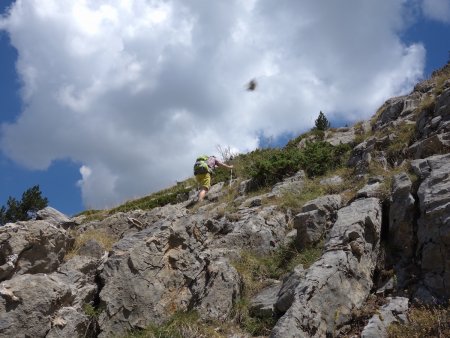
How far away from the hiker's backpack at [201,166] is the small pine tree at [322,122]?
34.2 ft

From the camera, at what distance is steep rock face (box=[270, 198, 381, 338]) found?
6590 millimetres

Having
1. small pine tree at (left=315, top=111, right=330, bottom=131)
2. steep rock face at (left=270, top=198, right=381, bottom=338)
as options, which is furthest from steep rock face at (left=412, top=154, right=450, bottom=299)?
small pine tree at (left=315, top=111, right=330, bottom=131)

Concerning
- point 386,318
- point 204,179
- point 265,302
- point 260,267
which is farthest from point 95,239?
point 204,179

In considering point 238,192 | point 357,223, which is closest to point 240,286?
point 357,223

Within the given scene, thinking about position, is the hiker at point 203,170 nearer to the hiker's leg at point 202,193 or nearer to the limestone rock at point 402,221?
the hiker's leg at point 202,193

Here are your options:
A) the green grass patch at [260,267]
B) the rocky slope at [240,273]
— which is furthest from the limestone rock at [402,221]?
the green grass patch at [260,267]

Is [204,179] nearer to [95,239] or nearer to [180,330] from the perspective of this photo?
[95,239]

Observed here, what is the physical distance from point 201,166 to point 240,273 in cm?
791

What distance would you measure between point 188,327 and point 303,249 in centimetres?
321

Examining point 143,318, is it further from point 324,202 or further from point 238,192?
point 238,192

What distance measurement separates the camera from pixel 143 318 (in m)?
7.61

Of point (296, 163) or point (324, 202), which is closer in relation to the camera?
point (324, 202)

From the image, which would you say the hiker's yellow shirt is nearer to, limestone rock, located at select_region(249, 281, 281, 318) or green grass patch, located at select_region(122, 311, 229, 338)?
limestone rock, located at select_region(249, 281, 281, 318)

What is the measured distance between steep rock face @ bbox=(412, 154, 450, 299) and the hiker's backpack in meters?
→ 8.91
